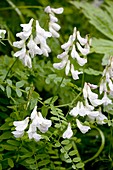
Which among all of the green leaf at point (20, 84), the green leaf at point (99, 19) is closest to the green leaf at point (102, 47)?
the green leaf at point (99, 19)

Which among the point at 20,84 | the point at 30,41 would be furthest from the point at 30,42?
the point at 20,84

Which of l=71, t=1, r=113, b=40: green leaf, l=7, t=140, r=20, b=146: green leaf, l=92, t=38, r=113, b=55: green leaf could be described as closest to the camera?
l=7, t=140, r=20, b=146: green leaf

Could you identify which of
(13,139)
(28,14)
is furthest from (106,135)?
(28,14)

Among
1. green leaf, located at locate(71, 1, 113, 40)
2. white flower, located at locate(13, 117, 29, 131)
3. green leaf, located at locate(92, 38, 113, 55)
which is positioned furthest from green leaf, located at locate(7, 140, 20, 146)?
green leaf, located at locate(71, 1, 113, 40)

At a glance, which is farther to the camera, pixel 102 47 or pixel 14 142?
pixel 102 47

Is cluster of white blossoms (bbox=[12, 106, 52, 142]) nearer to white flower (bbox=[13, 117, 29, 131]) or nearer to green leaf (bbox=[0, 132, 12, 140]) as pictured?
white flower (bbox=[13, 117, 29, 131])

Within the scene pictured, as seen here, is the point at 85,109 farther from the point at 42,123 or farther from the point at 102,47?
the point at 102,47

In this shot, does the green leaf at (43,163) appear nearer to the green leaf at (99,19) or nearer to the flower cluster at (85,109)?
the flower cluster at (85,109)

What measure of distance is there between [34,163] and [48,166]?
0.07 m

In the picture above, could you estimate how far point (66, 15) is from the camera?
2293mm

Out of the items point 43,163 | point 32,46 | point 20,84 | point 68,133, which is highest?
point 32,46

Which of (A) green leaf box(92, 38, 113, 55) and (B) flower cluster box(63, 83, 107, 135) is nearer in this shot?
(B) flower cluster box(63, 83, 107, 135)

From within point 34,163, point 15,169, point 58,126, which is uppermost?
point 58,126

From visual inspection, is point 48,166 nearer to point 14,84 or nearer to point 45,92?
point 14,84
